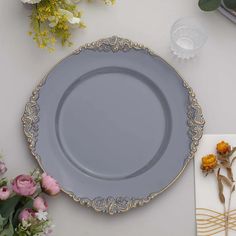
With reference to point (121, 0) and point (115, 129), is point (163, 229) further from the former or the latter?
point (121, 0)

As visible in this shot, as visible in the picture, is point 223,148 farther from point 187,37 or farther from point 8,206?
point 8,206

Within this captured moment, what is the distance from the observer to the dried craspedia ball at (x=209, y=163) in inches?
42.9

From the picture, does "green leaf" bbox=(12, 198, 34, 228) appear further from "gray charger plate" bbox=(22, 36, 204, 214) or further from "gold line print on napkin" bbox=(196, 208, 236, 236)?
"gold line print on napkin" bbox=(196, 208, 236, 236)

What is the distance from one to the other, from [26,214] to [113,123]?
0.26 metres

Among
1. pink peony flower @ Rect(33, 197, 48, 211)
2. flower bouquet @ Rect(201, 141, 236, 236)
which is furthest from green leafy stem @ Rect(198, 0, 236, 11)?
pink peony flower @ Rect(33, 197, 48, 211)

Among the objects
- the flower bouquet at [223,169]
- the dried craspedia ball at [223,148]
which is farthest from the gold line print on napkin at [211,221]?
the dried craspedia ball at [223,148]

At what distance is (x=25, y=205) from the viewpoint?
40.6 inches

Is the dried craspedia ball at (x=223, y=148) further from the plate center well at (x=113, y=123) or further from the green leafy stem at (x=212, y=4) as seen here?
the green leafy stem at (x=212, y=4)

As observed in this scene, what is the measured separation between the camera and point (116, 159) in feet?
3.64

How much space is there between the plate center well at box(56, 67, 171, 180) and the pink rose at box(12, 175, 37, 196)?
129mm

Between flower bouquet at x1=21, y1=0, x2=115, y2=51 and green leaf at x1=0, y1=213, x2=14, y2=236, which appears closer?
green leaf at x1=0, y1=213, x2=14, y2=236

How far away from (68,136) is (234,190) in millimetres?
358

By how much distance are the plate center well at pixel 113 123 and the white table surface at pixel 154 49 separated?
0.25 feet

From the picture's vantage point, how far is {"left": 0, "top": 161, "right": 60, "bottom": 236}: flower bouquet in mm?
991
